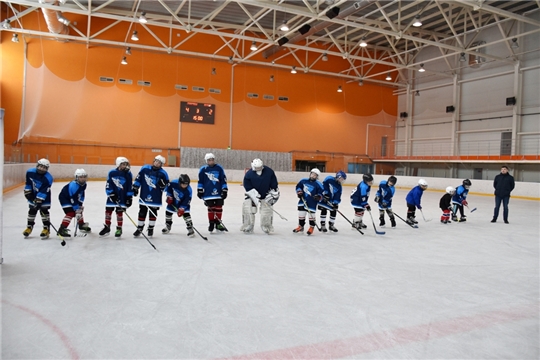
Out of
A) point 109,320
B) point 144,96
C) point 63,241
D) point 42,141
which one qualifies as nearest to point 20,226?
point 63,241

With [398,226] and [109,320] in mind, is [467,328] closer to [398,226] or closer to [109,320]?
[109,320]

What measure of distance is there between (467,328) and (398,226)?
476 centimetres

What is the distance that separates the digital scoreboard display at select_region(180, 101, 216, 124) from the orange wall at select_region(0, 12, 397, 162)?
269 millimetres

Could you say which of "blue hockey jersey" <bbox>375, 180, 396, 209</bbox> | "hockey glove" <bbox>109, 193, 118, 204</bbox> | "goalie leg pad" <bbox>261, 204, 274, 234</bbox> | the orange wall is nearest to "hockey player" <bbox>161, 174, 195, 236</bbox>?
"hockey glove" <bbox>109, 193, 118, 204</bbox>

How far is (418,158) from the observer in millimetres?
22109

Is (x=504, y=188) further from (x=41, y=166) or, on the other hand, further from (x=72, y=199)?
(x=41, y=166)

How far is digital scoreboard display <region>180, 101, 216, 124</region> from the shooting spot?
19.7 metres

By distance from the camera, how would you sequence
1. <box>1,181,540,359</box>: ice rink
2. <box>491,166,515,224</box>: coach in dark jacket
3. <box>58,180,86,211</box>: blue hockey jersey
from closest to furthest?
<box>1,181,540,359</box>: ice rink → <box>58,180,86,211</box>: blue hockey jersey → <box>491,166,515,224</box>: coach in dark jacket

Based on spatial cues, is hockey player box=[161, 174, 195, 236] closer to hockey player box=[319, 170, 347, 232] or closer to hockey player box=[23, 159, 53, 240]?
hockey player box=[23, 159, 53, 240]

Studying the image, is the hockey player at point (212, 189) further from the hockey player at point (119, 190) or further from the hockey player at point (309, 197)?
the hockey player at point (309, 197)

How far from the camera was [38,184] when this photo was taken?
486 centimetres

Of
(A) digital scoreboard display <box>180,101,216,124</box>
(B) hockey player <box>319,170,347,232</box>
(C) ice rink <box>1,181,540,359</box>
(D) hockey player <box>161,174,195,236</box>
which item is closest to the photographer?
(C) ice rink <box>1,181,540,359</box>

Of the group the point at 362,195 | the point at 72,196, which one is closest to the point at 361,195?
the point at 362,195

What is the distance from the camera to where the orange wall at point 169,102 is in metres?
16.6
